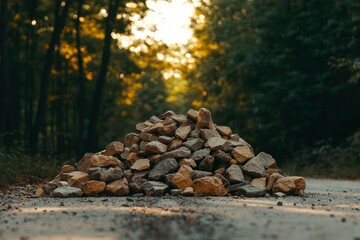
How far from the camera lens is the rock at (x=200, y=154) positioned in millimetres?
13688

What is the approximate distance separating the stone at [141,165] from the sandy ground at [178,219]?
209 cm

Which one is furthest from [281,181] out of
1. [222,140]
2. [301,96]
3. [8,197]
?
[301,96]

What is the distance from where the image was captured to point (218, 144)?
13945 millimetres

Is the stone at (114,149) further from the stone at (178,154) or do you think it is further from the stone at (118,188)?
the stone at (118,188)

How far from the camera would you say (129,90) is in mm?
42969

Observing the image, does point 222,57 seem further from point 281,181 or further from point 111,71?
point 281,181

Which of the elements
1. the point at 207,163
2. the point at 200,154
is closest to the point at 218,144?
the point at 200,154

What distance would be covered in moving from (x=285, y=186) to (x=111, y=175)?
3612mm

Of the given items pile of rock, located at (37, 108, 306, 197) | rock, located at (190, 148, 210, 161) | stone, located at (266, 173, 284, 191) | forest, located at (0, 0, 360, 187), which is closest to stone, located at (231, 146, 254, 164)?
pile of rock, located at (37, 108, 306, 197)

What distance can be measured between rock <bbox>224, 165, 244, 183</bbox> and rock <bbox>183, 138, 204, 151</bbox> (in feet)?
3.29

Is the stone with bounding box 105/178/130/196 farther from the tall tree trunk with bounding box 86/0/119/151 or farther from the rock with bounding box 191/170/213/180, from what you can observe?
the tall tree trunk with bounding box 86/0/119/151

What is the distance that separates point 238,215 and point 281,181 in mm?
4735

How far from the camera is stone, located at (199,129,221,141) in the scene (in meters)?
14.4

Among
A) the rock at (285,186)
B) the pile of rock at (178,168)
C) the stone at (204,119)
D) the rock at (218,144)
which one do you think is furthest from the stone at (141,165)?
the rock at (285,186)
